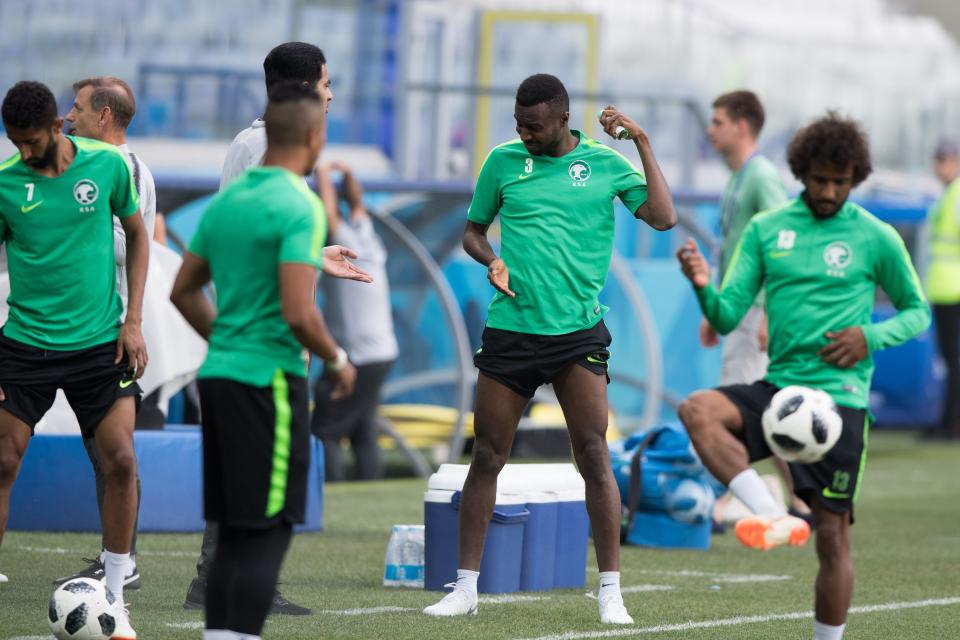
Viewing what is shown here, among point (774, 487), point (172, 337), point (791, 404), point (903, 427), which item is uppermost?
point (791, 404)

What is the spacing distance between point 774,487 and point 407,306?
4257mm

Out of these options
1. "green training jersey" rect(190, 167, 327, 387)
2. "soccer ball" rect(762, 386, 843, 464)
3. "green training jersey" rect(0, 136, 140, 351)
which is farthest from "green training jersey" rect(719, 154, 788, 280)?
"green training jersey" rect(190, 167, 327, 387)

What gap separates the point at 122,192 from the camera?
20.8 feet

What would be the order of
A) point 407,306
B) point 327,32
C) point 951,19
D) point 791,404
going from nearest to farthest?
point 791,404 → point 407,306 → point 327,32 → point 951,19

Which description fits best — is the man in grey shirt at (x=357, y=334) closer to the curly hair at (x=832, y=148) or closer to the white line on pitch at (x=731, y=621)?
the white line on pitch at (x=731, y=621)

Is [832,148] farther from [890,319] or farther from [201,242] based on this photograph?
[201,242]

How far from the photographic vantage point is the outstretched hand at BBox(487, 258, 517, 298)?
22.1 feet

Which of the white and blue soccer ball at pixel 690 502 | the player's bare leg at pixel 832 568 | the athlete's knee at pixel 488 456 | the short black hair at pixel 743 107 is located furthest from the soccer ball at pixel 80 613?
the short black hair at pixel 743 107

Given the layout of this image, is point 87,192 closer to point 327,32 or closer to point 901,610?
point 901,610

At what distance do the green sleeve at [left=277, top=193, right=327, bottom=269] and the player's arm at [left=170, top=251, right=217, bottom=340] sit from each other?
1.12ft

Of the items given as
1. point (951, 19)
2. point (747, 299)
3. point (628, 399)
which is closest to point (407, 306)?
point (628, 399)

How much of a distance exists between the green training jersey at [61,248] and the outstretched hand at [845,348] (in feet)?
8.44

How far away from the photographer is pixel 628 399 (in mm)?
14719

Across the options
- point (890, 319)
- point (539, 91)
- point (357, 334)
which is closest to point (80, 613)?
point (539, 91)
